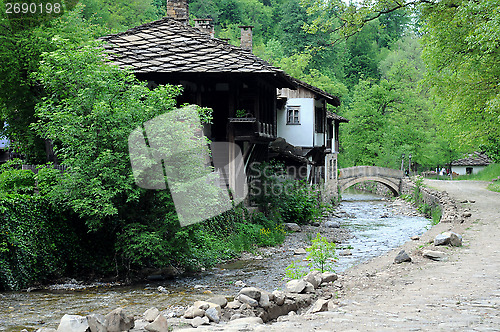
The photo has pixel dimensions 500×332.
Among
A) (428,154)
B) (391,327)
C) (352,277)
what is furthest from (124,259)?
(428,154)

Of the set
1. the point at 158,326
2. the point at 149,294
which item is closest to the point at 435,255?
the point at 149,294

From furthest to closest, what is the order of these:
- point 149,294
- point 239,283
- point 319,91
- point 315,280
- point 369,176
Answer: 1. point 369,176
2. point 319,91
3. point 239,283
4. point 149,294
5. point 315,280

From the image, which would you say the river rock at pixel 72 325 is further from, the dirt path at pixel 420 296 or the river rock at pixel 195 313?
the dirt path at pixel 420 296

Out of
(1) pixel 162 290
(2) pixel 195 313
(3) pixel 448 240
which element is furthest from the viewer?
(3) pixel 448 240

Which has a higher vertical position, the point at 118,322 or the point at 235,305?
the point at 118,322

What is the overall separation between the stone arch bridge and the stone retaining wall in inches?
89.6

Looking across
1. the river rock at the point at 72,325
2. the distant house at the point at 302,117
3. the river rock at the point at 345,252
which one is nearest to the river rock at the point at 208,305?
the river rock at the point at 72,325

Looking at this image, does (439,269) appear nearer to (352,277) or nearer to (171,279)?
(352,277)

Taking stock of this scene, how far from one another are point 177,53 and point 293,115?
12475 millimetres

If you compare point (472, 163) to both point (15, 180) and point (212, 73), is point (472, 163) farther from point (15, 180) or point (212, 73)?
point (15, 180)

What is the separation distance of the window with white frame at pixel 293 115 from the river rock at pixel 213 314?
22.5 m

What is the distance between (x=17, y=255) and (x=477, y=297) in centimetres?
903

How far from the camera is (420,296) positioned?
26.7ft

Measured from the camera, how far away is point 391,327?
6375 mm
